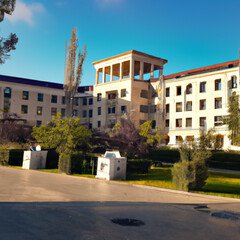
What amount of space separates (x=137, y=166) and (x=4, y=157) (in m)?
14.1

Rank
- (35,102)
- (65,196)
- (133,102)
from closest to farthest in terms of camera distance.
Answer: (65,196), (133,102), (35,102)

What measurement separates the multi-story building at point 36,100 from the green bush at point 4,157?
35333 mm

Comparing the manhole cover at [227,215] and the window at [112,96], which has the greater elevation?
the window at [112,96]

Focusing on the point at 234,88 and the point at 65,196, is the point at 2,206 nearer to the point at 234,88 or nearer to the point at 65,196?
the point at 65,196

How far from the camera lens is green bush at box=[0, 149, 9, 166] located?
31.3 m

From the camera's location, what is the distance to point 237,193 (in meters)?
16.6

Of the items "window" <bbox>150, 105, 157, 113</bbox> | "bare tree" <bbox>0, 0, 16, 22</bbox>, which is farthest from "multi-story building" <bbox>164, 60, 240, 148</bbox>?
"bare tree" <bbox>0, 0, 16, 22</bbox>

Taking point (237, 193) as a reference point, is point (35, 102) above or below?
above

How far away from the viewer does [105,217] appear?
30.8 feet

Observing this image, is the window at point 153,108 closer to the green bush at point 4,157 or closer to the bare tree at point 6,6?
the green bush at point 4,157

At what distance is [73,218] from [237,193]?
10.4 metres

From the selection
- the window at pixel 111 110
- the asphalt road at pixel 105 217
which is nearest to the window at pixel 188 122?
the window at pixel 111 110

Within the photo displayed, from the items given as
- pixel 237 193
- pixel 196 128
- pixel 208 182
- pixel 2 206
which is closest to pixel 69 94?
pixel 196 128

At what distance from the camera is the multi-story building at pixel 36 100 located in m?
67.9
